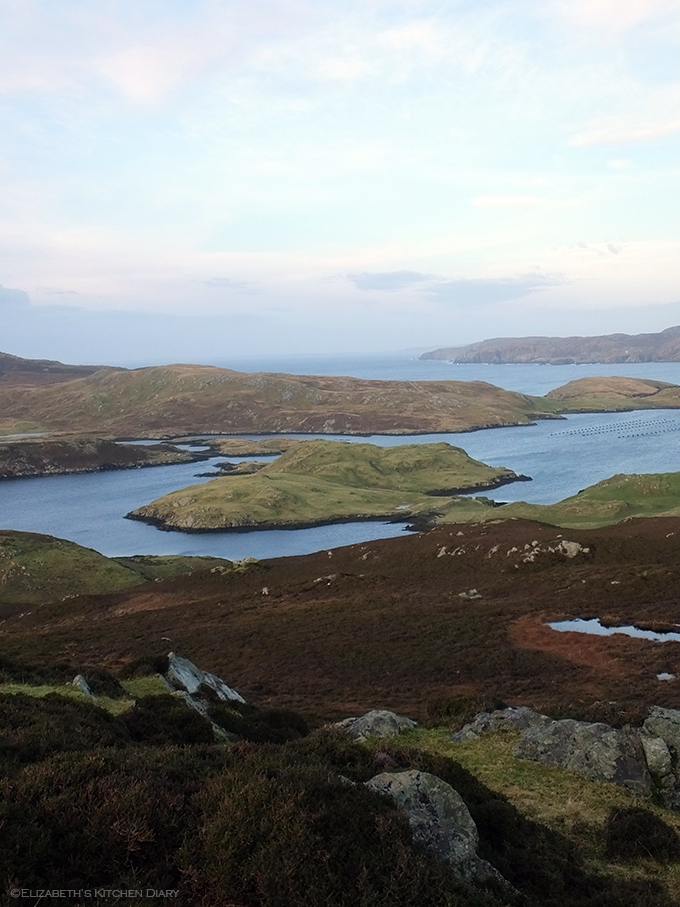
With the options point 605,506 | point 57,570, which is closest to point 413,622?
point 57,570

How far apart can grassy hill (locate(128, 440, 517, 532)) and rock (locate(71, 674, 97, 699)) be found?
95161 millimetres

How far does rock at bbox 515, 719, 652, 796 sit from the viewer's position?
1684 cm

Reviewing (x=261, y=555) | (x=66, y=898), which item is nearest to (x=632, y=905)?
(x=66, y=898)

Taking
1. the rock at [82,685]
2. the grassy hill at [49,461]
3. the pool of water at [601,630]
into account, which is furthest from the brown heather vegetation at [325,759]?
the grassy hill at [49,461]

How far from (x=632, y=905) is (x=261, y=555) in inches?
3678

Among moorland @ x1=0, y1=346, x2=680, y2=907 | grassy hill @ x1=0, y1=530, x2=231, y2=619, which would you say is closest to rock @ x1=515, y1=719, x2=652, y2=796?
moorland @ x1=0, y1=346, x2=680, y2=907

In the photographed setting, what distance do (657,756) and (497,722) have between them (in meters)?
5.11

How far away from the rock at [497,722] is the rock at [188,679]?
1042cm

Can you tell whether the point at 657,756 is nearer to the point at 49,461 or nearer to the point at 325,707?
the point at 325,707

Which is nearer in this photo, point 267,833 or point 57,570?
point 267,833

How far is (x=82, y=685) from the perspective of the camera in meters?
22.9

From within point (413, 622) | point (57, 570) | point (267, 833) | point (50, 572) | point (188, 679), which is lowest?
point (50, 572)

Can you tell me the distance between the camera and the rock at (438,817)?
1067cm

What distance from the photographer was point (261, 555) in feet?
334
